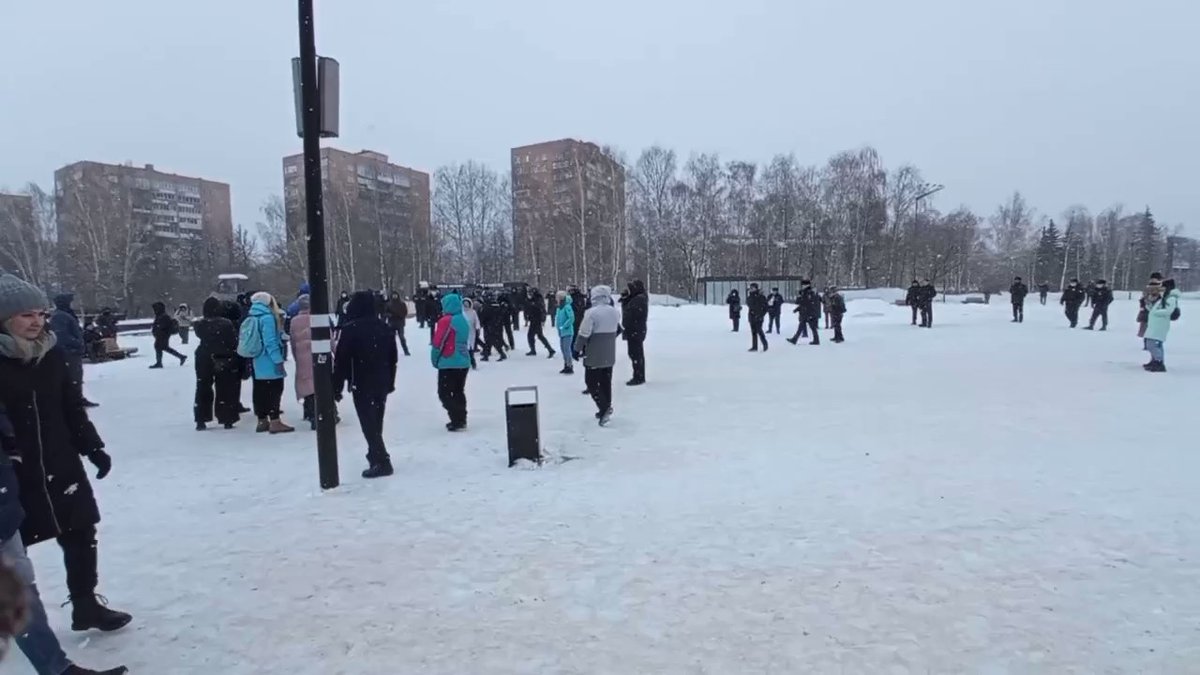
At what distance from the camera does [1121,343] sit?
17.7 metres

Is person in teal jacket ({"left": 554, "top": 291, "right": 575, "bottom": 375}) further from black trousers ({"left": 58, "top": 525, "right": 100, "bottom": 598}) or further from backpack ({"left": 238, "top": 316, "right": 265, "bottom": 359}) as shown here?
black trousers ({"left": 58, "top": 525, "right": 100, "bottom": 598})

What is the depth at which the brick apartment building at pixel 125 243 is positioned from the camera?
46.9 meters

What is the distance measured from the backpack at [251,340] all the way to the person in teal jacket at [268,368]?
3 centimetres

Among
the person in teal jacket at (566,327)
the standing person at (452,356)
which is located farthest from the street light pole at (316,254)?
the person in teal jacket at (566,327)

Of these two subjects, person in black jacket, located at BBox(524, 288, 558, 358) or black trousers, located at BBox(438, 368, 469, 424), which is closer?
black trousers, located at BBox(438, 368, 469, 424)

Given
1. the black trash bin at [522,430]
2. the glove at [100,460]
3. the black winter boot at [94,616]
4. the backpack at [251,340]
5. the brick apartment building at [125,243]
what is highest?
the brick apartment building at [125,243]

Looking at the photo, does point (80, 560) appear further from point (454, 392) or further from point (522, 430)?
point (454, 392)

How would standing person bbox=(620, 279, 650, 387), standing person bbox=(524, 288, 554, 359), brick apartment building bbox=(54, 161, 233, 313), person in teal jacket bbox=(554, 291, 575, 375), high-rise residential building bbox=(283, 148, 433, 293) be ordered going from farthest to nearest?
high-rise residential building bbox=(283, 148, 433, 293)
brick apartment building bbox=(54, 161, 233, 313)
standing person bbox=(524, 288, 554, 359)
person in teal jacket bbox=(554, 291, 575, 375)
standing person bbox=(620, 279, 650, 387)

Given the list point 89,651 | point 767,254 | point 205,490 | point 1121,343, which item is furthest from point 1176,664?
point 767,254

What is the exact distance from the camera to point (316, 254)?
5.64m

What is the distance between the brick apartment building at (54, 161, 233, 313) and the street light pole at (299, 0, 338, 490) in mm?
46473

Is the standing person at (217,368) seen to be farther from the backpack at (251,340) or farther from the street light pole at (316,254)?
the street light pole at (316,254)

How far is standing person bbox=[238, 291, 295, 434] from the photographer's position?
A: 8398 mm

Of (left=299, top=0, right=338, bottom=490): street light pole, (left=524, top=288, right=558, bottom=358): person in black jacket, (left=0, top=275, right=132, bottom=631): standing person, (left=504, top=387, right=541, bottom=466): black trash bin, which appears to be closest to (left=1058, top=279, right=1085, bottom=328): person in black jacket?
A: (left=524, top=288, right=558, bottom=358): person in black jacket
